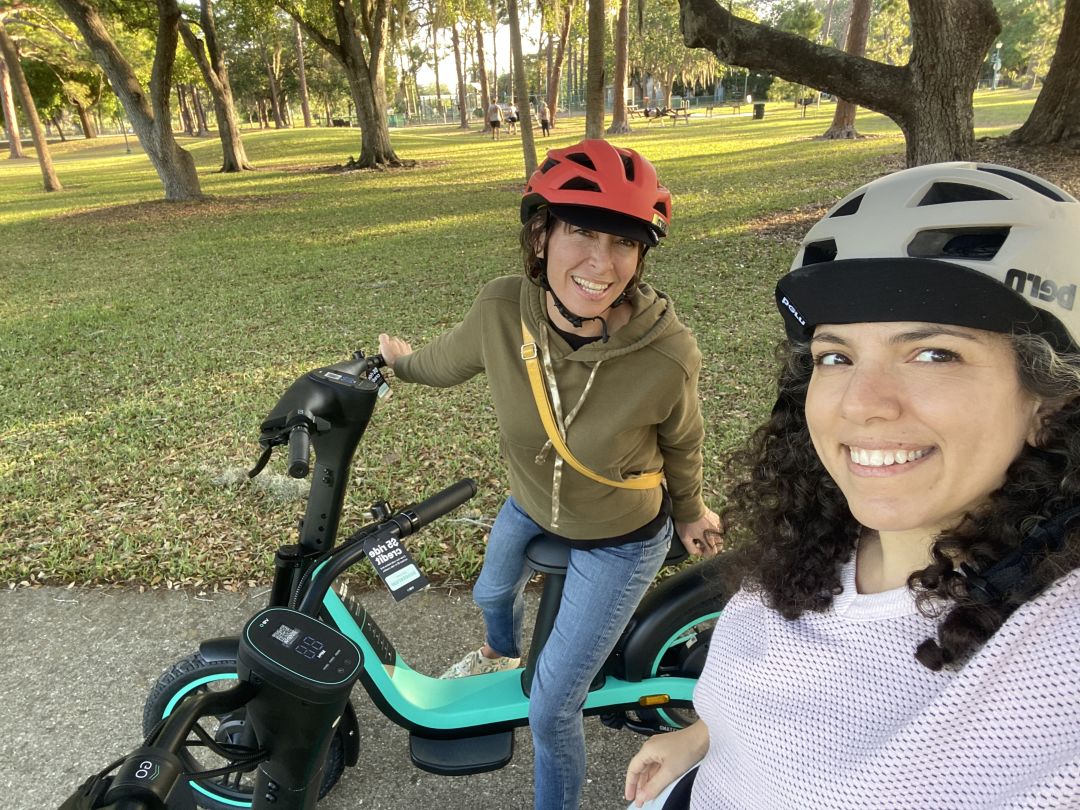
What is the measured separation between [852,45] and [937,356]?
2485 cm

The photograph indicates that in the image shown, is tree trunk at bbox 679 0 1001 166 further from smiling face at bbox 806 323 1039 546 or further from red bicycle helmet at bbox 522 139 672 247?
smiling face at bbox 806 323 1039 546

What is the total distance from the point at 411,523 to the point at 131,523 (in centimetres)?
295

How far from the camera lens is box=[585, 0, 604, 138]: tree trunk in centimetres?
1061

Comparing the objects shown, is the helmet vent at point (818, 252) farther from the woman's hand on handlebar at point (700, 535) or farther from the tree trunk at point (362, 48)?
the tree trunk at point (362, 48)

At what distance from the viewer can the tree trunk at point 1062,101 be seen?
1176 cm

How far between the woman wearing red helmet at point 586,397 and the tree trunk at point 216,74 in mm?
19880

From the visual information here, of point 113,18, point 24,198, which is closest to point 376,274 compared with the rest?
point 113,18

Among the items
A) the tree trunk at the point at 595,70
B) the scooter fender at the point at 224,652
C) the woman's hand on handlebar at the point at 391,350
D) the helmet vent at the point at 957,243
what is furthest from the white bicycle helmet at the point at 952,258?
the tree trunk at the point at 595,70

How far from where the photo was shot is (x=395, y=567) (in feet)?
5.76

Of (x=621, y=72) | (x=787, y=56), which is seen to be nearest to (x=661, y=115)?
(x=621, y=72)

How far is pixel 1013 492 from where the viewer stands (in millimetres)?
1087

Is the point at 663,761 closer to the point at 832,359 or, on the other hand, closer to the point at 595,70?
the point at 832,359

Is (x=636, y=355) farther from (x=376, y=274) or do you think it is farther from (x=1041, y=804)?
(x=376, y=274)

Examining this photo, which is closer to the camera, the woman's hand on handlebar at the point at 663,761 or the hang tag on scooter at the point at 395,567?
the woman's hand on handlebar at the point at 663,761
